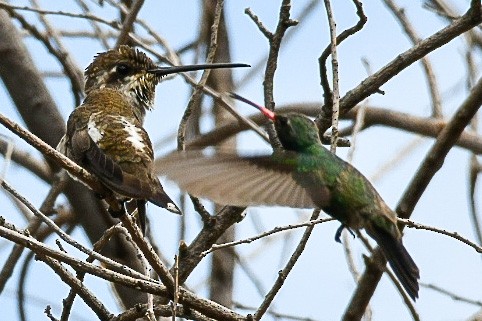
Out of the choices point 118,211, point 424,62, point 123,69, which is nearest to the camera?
point 118,211

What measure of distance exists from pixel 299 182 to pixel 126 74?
6.17 feet

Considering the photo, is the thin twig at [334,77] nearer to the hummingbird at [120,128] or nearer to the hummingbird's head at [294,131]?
the hummingbird's head at [294,131]

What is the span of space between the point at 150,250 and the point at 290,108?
317cm

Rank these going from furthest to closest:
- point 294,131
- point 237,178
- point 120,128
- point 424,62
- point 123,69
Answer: point 424,62 → point 123,69 → point 120,128 → point 294,131 → point 237,178

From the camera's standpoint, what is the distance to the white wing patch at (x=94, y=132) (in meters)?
4.24

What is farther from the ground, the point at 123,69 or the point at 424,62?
the point at 424,62

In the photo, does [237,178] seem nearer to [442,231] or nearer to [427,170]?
[442,231]

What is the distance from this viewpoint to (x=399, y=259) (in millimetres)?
3604

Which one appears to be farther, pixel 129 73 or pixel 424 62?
pixel 424 62

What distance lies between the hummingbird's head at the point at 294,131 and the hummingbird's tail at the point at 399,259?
397 millimetres

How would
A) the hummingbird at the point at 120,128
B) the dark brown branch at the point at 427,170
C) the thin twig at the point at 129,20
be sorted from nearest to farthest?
1. the hummingbird at the point at 120,128
2. the dark brown branch at the point at 427,170
3. the thin twig at the point at 129,20

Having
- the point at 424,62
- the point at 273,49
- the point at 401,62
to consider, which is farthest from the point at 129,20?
the point at 401,62

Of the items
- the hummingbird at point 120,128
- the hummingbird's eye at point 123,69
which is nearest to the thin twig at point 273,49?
the hummingbird at point 120,128

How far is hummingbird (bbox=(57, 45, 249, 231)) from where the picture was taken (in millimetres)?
3789
